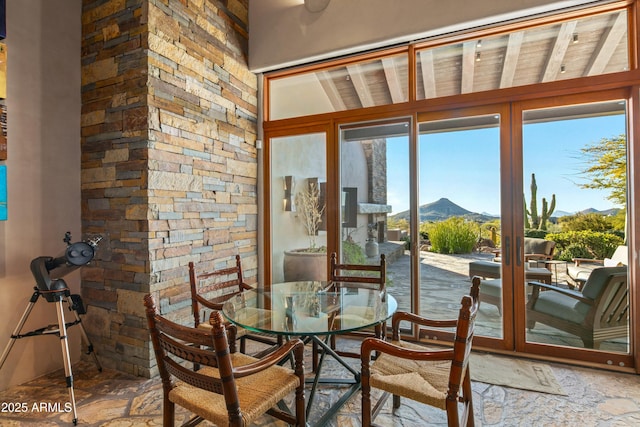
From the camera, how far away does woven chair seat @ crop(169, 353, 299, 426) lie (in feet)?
4.78

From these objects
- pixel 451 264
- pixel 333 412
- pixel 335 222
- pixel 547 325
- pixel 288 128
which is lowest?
pixel 333 412

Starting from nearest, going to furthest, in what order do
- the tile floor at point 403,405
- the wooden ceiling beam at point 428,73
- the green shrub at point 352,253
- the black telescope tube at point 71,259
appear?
the tile floor at point 403,405 → the black telescope tube at point 71,259 → the wooden ceiling beam at point 428,73 → the green shrub at point 352,253

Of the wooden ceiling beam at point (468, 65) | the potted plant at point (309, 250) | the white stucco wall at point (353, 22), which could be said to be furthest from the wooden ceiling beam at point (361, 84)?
the potted plant at point (309, 250)

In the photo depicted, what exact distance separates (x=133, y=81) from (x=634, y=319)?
450cm

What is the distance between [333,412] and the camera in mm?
2129

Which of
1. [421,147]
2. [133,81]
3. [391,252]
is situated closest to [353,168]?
[421,147]

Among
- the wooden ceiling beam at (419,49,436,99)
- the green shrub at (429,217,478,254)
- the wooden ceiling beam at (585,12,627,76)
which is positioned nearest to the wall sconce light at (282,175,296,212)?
the green shrub at (429,217,478,254)

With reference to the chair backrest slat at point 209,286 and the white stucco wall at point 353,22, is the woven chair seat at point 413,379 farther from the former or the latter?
the white stucco wall at point 353,22

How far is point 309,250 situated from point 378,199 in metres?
1.01

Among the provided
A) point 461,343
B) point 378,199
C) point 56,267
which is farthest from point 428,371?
point 56,267

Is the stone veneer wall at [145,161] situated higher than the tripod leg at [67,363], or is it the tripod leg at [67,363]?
the stone veneer wall at [145,161]

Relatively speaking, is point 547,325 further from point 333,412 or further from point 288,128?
point 288,128

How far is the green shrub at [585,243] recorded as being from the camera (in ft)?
9.43

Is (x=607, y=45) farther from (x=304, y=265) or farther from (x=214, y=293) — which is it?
(x=214, y=293)
